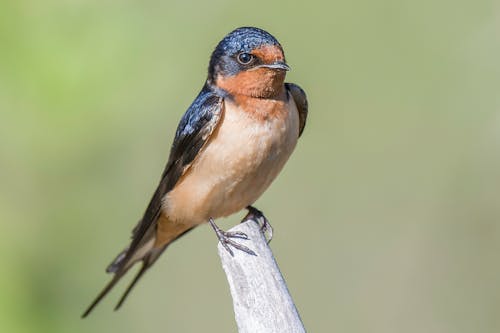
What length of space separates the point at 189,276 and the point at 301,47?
1.18m

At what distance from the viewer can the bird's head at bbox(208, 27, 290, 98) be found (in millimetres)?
3650

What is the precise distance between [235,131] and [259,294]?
1.00 m

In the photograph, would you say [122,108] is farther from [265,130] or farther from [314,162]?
[314,162]

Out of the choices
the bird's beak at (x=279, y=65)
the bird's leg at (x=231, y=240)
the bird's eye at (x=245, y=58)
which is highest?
the bird's beak at (x=279, y=65)

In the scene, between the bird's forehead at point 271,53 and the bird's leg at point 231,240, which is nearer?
the bird's leg at point 231,240

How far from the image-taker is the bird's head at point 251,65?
144 inches

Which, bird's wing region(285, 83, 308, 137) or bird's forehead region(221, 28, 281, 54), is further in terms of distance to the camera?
bird's wing region(285, 83, 308, 137)

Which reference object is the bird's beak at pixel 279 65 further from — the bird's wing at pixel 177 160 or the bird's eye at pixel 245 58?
the bird's wing at pixel 177 160

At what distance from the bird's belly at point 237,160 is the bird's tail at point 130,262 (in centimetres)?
35

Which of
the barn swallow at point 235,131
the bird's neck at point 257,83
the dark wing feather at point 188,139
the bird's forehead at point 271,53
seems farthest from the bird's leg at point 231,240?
the bird's forehead at point 271,53

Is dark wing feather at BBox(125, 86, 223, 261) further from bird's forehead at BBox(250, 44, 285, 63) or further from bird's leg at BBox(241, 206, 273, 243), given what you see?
bird's leg at BBox(241, 206, 273, 243)

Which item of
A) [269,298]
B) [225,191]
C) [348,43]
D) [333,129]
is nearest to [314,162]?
[333,129]

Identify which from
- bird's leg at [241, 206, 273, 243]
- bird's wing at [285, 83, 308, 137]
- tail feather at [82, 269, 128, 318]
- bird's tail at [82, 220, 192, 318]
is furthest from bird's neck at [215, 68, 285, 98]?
tail feather at [82, 269, 128, 318]

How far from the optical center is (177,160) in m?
3.83
